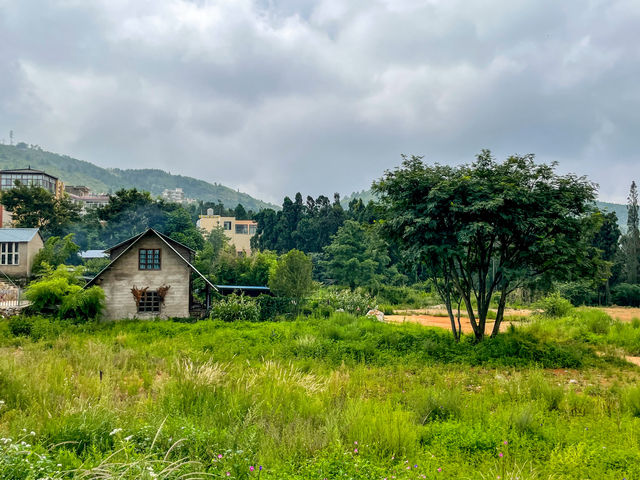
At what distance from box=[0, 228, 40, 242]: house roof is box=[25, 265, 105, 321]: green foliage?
1533 cm

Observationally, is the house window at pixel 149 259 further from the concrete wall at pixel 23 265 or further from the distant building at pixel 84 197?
the distant building at pixel 84 197

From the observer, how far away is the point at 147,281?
67.0 feet

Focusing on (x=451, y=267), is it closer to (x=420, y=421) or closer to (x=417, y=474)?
(x=420, y=421)

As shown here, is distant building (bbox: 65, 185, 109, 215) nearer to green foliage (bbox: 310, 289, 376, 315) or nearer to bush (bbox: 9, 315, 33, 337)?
green foliage (bbox: 310, 289, 376, 315)

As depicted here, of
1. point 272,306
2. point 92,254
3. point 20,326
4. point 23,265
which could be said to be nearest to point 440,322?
point 272,306

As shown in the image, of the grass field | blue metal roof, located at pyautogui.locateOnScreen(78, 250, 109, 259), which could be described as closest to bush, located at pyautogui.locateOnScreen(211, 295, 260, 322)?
the grass field

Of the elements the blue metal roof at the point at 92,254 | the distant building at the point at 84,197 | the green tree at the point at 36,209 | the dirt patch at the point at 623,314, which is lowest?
the dirt patch at the point at 623,314

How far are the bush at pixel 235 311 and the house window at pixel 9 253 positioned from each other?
784 inches

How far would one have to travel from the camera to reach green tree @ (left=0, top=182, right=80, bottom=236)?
4319cm

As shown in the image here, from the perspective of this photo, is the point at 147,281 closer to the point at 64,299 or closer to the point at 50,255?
the point at 64,299

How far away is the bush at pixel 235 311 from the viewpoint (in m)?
20.2

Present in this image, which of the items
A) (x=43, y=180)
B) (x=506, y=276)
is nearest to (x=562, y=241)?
(x=506, y=276)

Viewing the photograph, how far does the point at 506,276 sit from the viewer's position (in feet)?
40.8

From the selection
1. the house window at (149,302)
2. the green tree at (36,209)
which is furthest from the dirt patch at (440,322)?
the green tree at (36,209)
